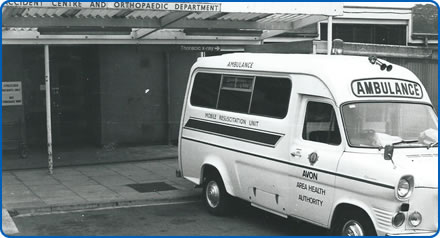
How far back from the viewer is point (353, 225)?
7.07m

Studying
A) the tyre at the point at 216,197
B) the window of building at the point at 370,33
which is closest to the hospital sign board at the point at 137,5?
the tyre at the point at 216,197

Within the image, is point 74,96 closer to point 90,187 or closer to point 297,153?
point 90,187

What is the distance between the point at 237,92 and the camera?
938 centimetres

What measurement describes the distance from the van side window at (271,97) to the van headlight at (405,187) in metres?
2.14

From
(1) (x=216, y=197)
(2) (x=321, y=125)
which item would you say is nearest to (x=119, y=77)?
(1) (x=216, y=197)

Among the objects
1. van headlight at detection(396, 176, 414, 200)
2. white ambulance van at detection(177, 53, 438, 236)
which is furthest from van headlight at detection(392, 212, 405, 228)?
van headlight at detection(396, 176, 414, 200)

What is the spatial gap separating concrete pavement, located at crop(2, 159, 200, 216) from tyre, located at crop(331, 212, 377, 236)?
4.11 m

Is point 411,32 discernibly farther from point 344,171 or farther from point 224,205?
point 344,171

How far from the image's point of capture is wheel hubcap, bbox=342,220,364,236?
22.9 feet

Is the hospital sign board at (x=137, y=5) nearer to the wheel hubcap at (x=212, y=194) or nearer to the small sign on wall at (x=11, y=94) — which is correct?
the wheel hubcap at (x=212, y=194)

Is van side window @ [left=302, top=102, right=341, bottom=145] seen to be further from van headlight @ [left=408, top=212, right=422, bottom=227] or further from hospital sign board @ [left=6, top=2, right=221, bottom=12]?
hospital sign board @ [left=6, top=2, right=221, bottom=12]

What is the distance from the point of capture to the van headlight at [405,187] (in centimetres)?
654

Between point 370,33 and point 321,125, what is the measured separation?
11873 mm

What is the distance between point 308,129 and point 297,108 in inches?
13.4
